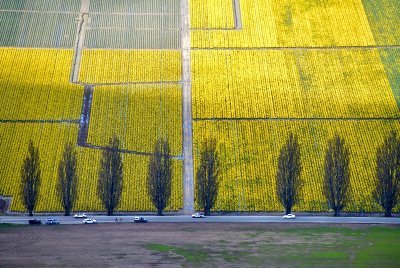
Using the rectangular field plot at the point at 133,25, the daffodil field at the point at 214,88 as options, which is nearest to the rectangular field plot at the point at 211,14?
the daffodil field at the point at 214,88

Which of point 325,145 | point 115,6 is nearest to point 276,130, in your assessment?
point 325,145

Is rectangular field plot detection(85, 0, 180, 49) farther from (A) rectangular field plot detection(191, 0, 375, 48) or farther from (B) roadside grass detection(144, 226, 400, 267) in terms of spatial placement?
(B) roadside grass detection(144, 226, 400, 267)

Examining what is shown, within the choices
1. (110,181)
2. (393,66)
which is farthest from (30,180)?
(393,66)

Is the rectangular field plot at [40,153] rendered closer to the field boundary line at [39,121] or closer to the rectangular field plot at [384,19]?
the field boundary line at [39,121]

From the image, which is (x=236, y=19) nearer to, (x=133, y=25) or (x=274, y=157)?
(x=133, y=25)

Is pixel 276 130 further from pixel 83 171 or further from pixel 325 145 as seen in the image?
pixel 83 171
